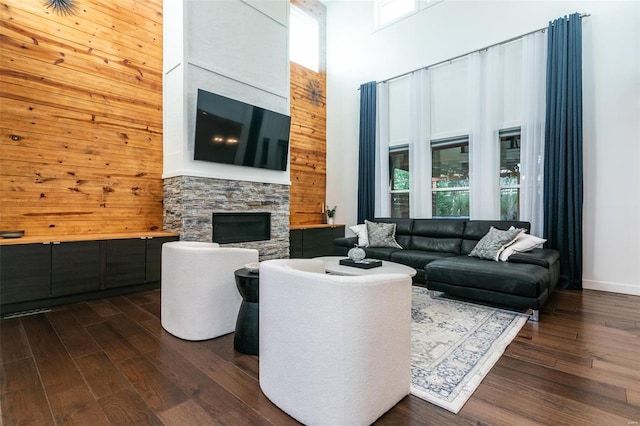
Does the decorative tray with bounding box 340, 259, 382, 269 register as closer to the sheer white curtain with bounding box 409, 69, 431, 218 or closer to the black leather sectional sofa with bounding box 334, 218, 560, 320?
the black leather sectional sofa with bounding box 334, 218, 560, 320

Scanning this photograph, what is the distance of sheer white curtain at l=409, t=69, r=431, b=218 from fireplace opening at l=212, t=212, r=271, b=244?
98.8 inches

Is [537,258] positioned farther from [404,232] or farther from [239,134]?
[239,134]

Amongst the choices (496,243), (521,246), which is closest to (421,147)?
(496,243)

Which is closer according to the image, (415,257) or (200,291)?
(200,291)

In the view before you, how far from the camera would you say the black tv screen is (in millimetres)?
4207

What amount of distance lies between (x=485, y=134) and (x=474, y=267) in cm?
244

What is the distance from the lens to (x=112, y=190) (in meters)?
3.97

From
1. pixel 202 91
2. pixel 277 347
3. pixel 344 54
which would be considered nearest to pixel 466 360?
pixel 277 347

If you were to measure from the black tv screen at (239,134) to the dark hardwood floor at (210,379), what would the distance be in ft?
8.12

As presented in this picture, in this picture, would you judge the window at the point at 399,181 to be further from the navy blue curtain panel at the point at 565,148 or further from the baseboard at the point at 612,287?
the baseboard at the point at 612,287

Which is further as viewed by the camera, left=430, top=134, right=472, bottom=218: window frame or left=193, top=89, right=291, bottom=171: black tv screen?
left=430, top=134, right=472, bottom=218: window frame

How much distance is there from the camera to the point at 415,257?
4.06m

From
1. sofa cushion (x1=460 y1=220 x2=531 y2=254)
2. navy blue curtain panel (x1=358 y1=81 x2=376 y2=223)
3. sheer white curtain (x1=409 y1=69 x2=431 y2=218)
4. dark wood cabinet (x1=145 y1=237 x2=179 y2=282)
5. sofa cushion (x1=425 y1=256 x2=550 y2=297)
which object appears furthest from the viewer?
navy blue curtain panel (x1=358 y1=81 x2=376 y2=223)

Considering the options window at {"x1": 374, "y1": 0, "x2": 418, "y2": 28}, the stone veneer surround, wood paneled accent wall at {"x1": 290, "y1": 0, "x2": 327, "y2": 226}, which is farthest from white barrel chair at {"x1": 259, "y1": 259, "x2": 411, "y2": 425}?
window at {"x1": 374, "y1": 0, "x2": 418, "y2": 28}
